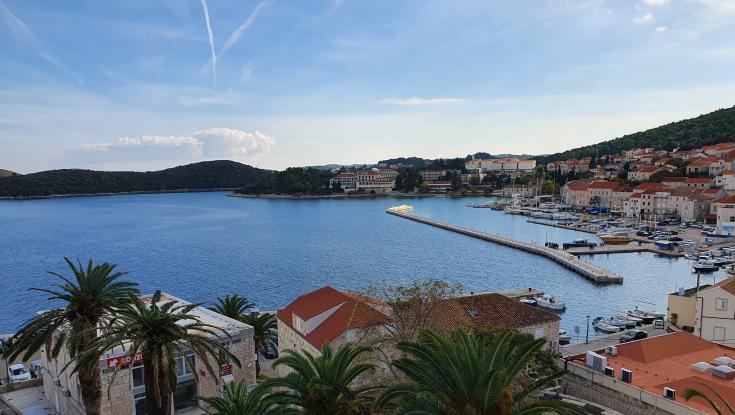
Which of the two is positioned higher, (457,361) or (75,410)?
(457,361)

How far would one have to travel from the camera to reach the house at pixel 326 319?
20688 millimetres

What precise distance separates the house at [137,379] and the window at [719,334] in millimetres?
24307

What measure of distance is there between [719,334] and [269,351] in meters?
25.8

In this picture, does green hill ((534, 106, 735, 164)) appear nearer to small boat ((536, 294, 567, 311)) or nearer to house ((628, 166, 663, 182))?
house ((628, 166, 663, 182))

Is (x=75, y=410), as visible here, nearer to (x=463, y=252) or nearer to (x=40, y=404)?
(x=40, y=404)

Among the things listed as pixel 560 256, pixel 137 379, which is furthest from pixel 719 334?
pixel 560 256

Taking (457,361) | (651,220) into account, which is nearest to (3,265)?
(457,361)

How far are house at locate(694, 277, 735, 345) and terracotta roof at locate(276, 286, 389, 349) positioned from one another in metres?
18.0

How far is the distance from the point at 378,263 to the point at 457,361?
53.7 m

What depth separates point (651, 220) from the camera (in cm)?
9044

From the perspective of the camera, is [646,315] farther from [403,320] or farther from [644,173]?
[644,173]

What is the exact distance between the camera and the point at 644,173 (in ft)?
405

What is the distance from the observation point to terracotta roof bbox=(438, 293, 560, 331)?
23281mm

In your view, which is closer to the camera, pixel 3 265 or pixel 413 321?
pixel 413 321
